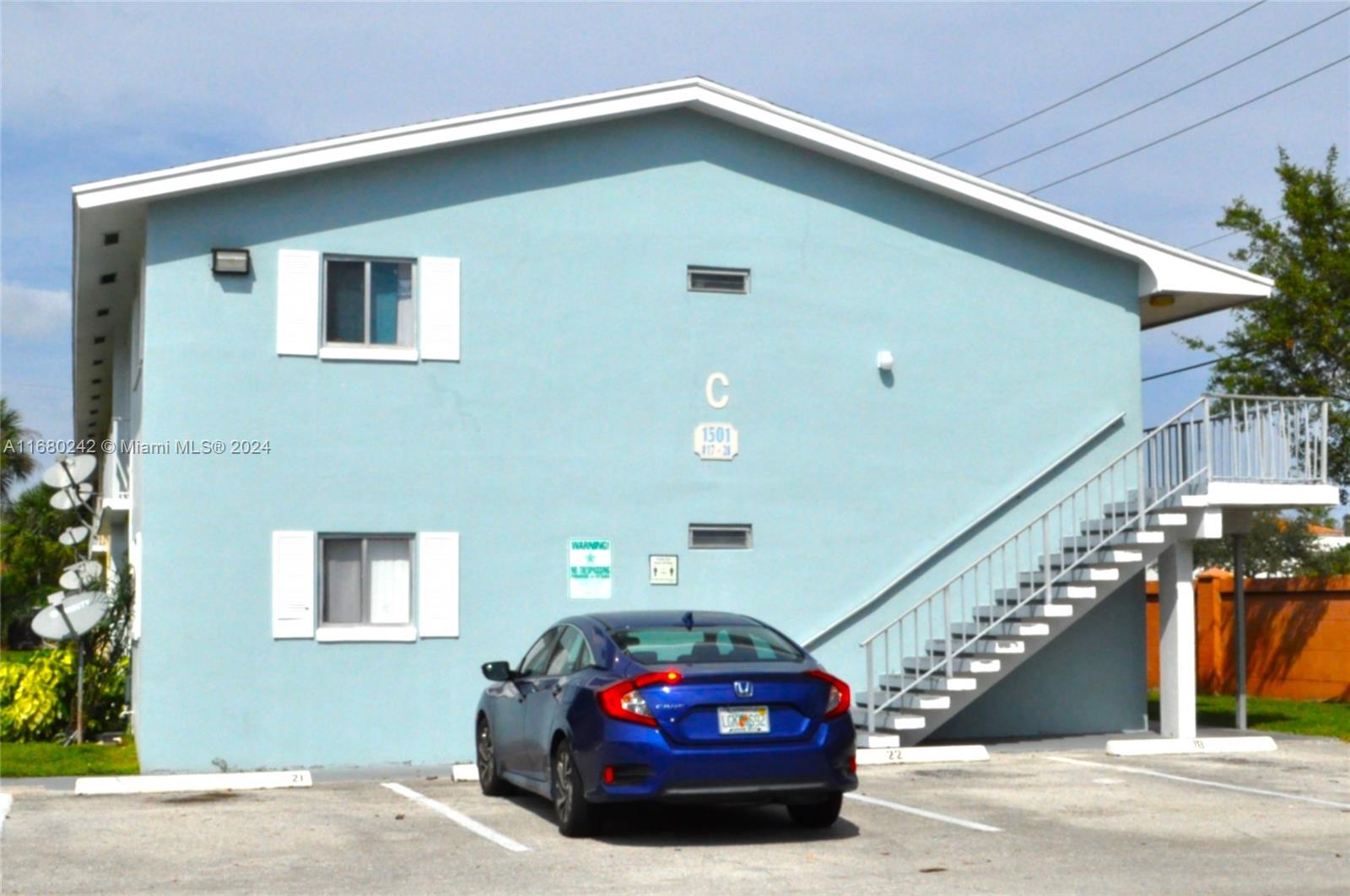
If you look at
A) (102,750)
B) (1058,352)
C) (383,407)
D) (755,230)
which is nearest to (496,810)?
(383,407)

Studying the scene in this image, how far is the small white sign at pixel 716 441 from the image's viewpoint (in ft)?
56.3

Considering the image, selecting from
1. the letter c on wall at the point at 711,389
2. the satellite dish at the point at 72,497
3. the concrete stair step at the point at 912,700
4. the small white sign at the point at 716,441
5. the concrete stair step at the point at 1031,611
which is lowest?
the concrete stair step at the point at 912,700

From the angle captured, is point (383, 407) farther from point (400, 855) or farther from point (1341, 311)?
point (1341, 311)

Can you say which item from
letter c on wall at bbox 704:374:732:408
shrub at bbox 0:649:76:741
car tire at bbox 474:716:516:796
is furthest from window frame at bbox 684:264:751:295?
shrub at bbox 0:649:76:741

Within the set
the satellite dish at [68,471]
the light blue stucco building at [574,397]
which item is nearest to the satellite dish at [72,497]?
the satellite dish at [68,471]

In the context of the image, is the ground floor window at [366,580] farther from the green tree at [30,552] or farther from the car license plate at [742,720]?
the green tree at [30,552]

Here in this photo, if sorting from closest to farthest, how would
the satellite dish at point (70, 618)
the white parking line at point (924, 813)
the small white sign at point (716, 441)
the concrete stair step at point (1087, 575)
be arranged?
the white parking line at point (924, 813), the concrete stair step at point (1087, 575), the satellite dish at point (70, 618), the small white sign at point (716, 441)

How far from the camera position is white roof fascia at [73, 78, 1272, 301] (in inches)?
608

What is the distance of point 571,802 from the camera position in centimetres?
1041

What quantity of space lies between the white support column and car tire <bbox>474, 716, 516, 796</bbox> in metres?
7.80

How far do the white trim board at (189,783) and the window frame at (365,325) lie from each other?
4.20 metres

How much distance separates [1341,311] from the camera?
22.6m

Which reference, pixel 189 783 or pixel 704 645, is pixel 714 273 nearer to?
pixel 704 645

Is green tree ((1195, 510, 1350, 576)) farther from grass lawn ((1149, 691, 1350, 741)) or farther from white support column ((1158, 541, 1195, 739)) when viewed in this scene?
white support column ((1158, 541, 1195, 739))
